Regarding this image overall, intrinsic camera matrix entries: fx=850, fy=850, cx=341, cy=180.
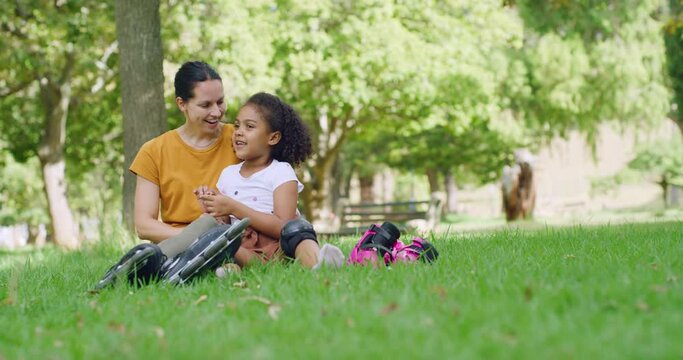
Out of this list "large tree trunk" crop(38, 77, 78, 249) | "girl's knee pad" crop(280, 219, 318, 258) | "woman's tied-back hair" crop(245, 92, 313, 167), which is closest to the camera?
"girl's knee pad" crop(280, 219, 318, 258)

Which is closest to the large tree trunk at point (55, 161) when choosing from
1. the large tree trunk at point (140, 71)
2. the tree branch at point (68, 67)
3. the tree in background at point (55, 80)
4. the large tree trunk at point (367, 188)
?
the tree in background at point (55, 80)

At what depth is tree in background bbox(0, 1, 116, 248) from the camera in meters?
15.7

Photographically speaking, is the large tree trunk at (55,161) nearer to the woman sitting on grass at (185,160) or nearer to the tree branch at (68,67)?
the tree branch at (68,67)

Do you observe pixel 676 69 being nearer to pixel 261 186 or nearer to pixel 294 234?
pixel 261 186

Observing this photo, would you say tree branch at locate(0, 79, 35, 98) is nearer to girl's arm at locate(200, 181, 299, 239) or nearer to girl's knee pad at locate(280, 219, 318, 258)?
girl's arm at locate(200, 181, 299, 239)

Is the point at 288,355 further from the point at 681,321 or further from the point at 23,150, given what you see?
the point at 23,150

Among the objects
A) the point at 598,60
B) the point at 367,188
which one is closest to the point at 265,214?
the point at 598,60

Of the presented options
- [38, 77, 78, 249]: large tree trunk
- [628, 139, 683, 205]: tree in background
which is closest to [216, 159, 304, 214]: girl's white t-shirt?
[38, 77, 78, 249]: large tree trunk

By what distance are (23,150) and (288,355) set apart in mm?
21592

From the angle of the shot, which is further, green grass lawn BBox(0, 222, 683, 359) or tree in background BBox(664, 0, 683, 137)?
tree in background BBox(664, 0, 683, 137)

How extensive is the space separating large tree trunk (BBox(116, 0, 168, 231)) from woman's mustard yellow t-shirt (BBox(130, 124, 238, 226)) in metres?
3.72

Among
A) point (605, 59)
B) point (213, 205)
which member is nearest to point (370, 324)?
point (213, 205)

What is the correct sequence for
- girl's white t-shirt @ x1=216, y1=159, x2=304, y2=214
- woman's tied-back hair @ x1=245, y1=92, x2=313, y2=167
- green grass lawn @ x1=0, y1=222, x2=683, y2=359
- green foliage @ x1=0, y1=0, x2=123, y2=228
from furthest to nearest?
green foliage @ x1=0, y1=0, x2=123, y2=228
woman's tied-back hair @ x1=245, y1=92, x2=313, y2=167
girl's white t-shirt @ x1=216, y1=159, x2=304, y2=214
green grass lawn @ x1=0, y1=222, x2=683, y2=359

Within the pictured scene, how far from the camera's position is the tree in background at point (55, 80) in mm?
15664
